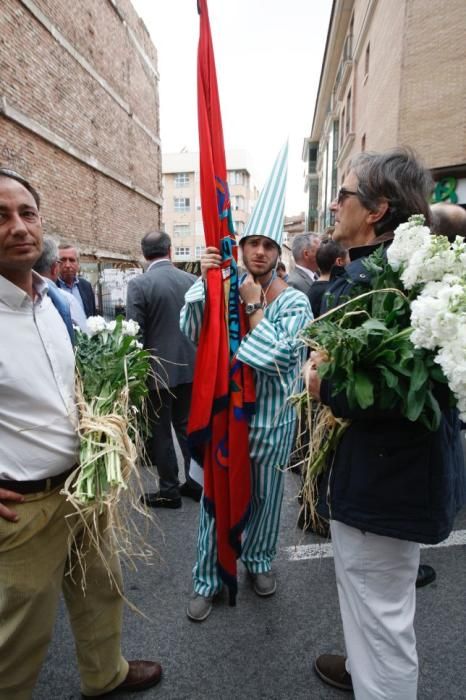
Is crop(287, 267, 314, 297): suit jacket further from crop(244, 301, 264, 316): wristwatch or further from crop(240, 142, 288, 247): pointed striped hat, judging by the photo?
crop(244, 301, 264, 316): wristwatch

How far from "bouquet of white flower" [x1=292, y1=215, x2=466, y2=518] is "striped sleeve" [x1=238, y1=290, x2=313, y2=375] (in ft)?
1.72

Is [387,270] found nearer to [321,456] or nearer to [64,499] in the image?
[321,456]

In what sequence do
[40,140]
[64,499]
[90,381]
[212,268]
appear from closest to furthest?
1. [64,499]
2. [90,381]
3. [212,268]
4. [40,140]

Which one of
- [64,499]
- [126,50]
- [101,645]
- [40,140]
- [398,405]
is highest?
[126,50]

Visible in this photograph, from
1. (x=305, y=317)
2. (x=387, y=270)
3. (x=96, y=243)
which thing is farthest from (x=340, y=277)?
(x=96, y=243)

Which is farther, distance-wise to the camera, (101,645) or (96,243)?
(96,243)

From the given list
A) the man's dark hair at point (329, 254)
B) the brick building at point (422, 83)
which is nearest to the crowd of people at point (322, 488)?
the man's dark hair at point (329, 254)

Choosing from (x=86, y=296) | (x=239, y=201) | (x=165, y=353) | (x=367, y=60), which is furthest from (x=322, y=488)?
(x=239, y=201)

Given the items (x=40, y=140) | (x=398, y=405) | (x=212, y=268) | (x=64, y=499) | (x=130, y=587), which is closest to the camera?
(x=398, y=405)

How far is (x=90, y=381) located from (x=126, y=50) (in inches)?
643

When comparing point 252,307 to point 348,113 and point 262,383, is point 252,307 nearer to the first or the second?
point 262,383

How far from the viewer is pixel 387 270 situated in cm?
131

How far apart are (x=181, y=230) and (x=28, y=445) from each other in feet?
158

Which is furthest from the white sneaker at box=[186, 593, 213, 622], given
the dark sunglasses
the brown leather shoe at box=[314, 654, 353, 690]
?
the dark sunglasses
